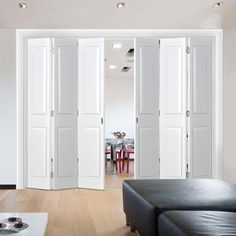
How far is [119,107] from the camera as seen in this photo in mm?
11266

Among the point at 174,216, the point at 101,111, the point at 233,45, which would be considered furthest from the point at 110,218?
the point at 233,45

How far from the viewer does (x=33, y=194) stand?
5258 mm

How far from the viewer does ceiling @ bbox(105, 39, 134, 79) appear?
7.25 metres

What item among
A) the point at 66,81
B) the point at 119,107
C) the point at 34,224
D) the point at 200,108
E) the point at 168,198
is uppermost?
the point at 66,81

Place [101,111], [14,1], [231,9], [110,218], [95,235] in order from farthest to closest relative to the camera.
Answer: [101,111] < [231,9] < [14,1] < [110,218] < [95,235]

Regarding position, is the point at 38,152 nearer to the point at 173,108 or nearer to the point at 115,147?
the point at 173,108

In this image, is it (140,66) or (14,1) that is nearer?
(14,1)

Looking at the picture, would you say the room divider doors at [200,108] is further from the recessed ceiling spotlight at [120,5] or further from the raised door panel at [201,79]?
the recessed ceiling spotlight at [120,5]

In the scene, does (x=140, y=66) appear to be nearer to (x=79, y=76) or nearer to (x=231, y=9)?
(x=79, y=76)

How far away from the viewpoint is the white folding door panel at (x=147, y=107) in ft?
19.1

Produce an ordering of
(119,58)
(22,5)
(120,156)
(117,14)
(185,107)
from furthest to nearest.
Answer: (119,58)
(120,156)
(185,107)
(117,14)
(22,5)

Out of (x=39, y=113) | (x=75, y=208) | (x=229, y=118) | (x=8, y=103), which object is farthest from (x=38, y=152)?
(x=229, y=118)

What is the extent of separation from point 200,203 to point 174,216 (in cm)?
44

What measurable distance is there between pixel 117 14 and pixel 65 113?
67.7 inches
